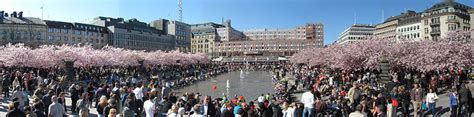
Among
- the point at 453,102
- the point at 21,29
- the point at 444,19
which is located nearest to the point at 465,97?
the point at 453,102

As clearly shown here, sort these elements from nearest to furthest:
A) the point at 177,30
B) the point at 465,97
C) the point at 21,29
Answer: the point at 465,97 → the point at 21,29 → the point at 177,30

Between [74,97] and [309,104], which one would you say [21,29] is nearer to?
[74,97]

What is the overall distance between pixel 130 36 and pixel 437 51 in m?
129

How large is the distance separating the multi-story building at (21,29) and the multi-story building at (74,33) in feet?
8.97

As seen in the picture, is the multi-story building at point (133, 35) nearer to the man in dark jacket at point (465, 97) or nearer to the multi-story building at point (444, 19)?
the multi-story building at point (444, 19)

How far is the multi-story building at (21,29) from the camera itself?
345 feet

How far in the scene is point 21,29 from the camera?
4277 inches

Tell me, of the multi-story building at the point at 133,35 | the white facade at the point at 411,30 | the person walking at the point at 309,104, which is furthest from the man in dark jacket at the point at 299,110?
the multi-story building at the point at 133,35

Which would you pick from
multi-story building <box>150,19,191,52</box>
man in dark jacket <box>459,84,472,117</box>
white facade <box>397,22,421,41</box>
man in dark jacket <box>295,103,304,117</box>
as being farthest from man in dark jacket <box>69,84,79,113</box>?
multi-story building <box>150,19,191,52</box>

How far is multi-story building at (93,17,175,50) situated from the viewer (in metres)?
139

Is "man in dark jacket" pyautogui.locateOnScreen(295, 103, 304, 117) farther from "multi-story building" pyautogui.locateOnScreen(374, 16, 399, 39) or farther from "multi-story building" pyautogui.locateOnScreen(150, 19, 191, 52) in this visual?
"multi-story building" pyautogui.locateOnScreen(150, 19, 191, 52)

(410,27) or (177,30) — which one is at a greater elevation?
(177,30)

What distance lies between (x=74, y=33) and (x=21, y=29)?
16493 mm

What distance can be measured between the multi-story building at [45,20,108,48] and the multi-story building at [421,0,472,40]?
3492 inches
